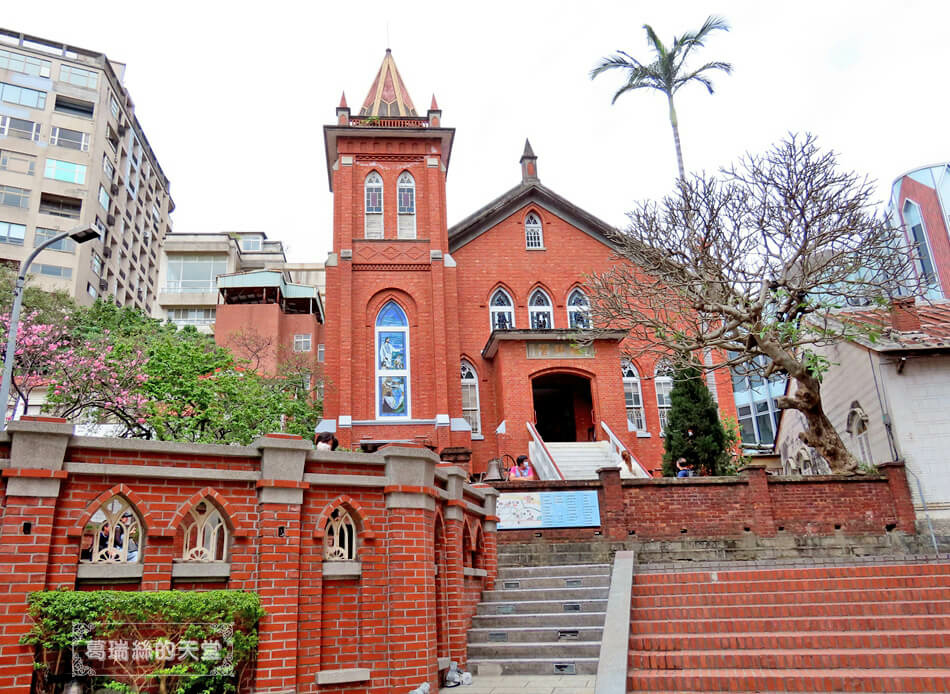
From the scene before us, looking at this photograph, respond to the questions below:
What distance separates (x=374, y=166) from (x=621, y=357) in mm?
10260

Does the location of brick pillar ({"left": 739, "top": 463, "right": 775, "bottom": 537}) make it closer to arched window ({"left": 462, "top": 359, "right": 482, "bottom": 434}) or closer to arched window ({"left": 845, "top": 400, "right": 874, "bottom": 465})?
arched window ({"left": 845, "top": 400, "right": 874, "bottom": 465})

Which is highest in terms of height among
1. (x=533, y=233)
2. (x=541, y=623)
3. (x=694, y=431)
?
(x=533, y=233)

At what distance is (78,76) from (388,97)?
3044 cm

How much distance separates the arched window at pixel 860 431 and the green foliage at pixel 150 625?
14.9 meters

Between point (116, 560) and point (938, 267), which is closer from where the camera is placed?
point (116, 560)

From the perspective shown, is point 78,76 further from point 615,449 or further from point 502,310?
point 615,449

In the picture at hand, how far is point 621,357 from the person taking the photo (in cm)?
2408

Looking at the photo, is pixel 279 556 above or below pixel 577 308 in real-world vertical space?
below

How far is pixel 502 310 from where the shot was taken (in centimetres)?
2527

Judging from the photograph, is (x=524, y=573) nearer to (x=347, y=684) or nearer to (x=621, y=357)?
(x=347, y=684)

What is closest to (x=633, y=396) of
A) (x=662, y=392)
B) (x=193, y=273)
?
(x=662, y=392)

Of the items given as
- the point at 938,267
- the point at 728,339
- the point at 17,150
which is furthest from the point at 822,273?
the point at 17,150

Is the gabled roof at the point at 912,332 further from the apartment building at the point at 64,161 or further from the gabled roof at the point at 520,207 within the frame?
the apartment building at the point at 64,161

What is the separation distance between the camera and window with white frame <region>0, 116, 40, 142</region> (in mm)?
44656
